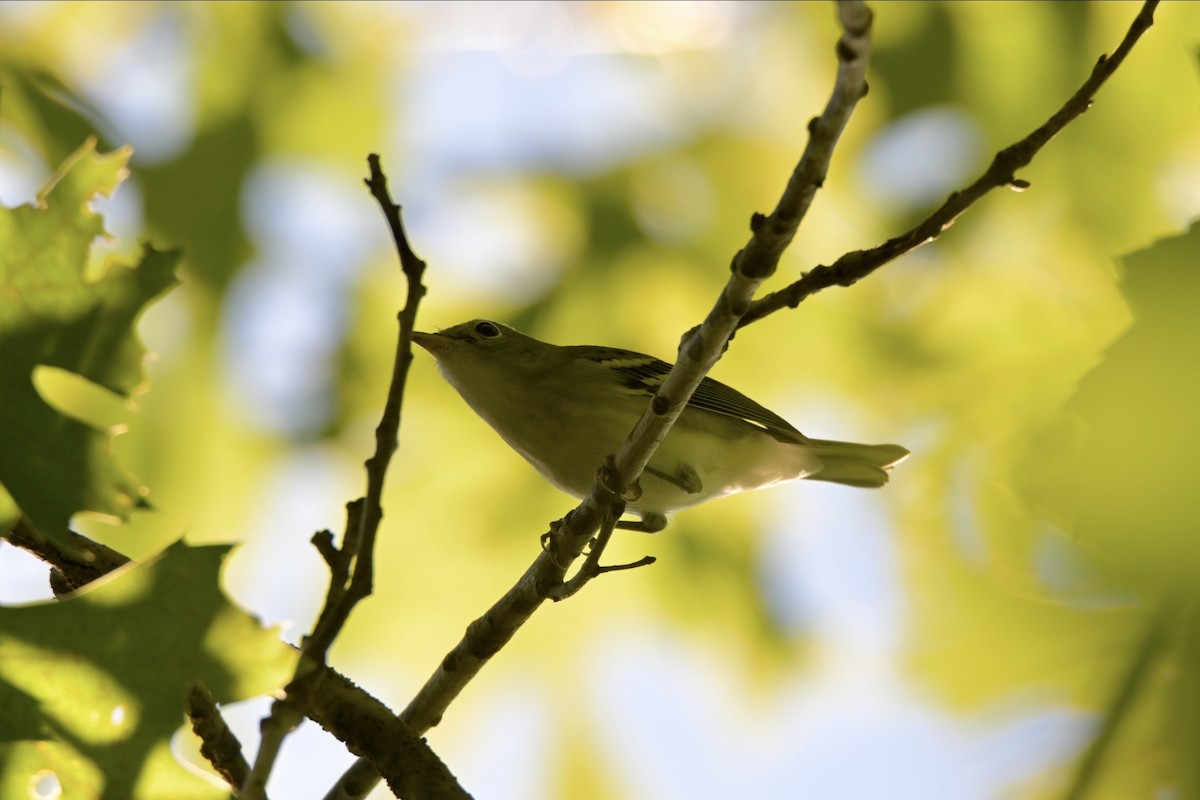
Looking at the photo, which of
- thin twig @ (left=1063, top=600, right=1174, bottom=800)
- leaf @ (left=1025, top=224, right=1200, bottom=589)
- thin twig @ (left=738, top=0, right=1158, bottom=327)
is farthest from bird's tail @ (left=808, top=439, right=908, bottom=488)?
thin twig @ (left=738, top=0, right=1158, bottom=327)

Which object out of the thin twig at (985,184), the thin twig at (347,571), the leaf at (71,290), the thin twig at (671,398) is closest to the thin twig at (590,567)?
the thin twig at (671,398)

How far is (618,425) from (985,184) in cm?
243

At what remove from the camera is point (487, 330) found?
5262 mm

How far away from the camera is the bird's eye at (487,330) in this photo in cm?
523

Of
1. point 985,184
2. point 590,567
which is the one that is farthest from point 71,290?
point 985,184

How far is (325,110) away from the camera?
6.20m

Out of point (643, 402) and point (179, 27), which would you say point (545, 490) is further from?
point (179, 27)

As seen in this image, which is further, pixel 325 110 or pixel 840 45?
pixel 325 110

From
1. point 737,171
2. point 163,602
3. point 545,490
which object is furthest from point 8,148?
point 163,602

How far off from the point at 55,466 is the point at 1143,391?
2.51 metres

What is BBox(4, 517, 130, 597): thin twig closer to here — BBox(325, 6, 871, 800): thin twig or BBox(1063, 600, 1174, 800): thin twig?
BBox(325, 6, 871, 800): thin twig

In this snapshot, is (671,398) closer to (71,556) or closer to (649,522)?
(71,556)

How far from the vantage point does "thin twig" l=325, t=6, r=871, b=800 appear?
2.17 m

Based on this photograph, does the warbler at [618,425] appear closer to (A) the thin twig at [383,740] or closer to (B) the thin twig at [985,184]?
(A) the thin twig at [383,740]
